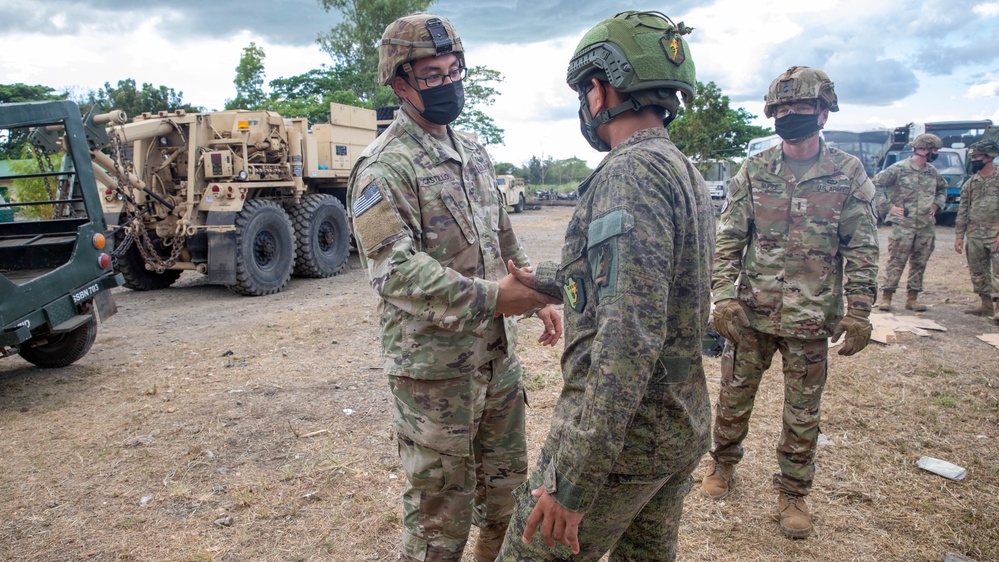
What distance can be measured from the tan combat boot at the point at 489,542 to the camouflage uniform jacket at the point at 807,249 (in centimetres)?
148

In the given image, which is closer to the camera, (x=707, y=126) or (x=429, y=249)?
(x=429, y=249)

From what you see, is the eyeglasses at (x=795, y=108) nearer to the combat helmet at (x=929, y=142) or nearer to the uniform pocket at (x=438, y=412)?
the uniform pocket at (x=438, y=412)

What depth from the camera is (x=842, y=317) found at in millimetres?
3045

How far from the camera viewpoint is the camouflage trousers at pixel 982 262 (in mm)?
7020

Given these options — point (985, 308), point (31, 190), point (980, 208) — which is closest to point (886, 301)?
point (985, 308)

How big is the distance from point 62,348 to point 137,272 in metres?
3.73

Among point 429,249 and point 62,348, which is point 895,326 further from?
point 62,348

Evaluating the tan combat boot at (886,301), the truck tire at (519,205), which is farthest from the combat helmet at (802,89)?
the truck tire at (519,205)

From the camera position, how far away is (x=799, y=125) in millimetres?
3049

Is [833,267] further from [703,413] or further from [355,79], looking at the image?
[355,79]

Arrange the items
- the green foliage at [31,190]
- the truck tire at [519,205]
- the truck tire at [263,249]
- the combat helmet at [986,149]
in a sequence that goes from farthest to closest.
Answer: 1. the truck tire at [519,205]
2. the green foliage at [31,190]
3. the truck tire at [263,249]
4. the combat helmet at [986,149]

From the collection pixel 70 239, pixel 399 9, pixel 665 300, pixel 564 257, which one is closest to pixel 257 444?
pixel 70 239

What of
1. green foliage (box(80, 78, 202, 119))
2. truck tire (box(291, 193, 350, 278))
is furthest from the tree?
truck tire (box(291, 193, 350, 278))

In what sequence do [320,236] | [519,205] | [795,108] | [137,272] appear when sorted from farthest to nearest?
1. [519,205]
2. [320,236]
3. [137,272]
4. [795,108]
